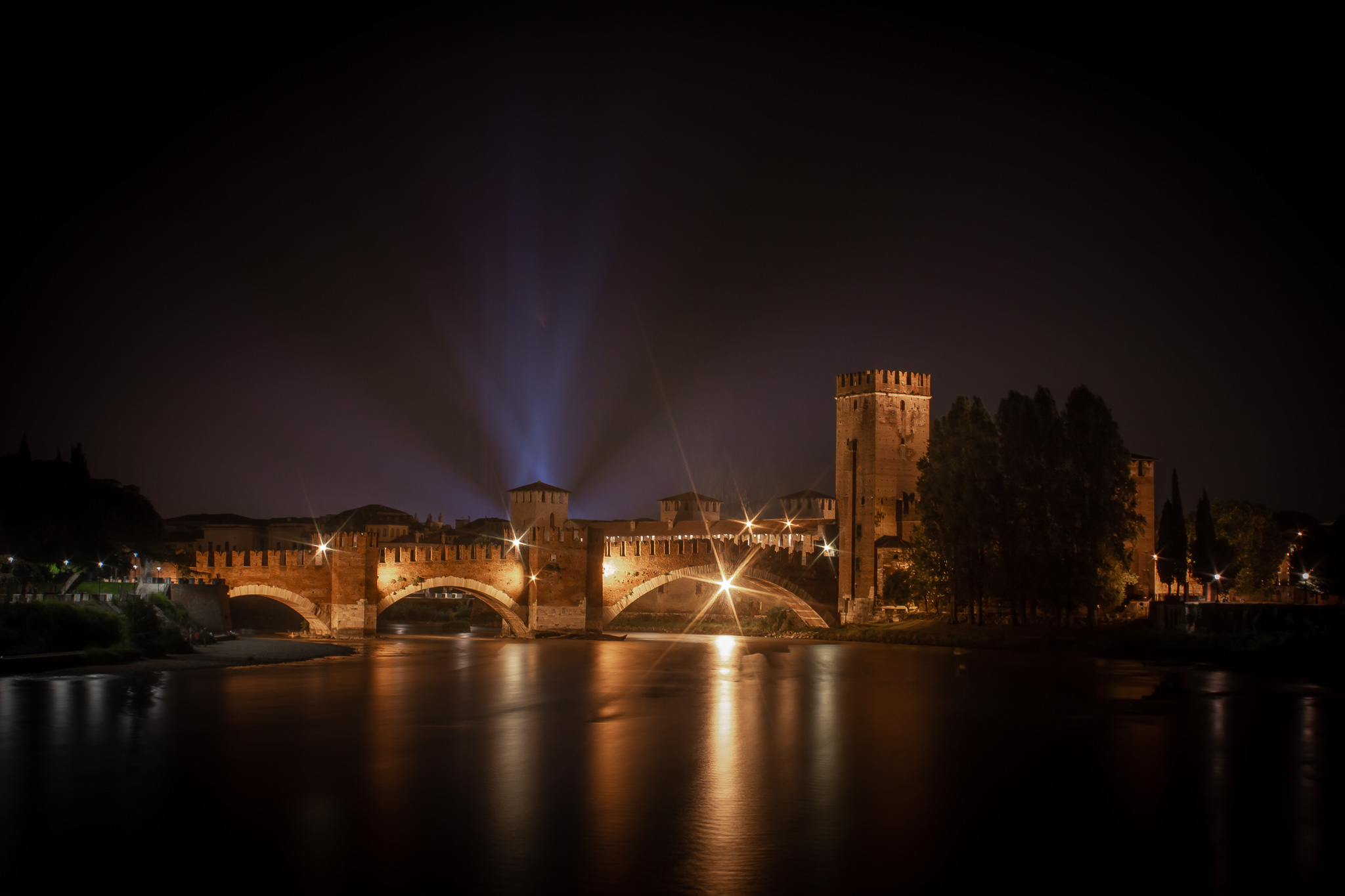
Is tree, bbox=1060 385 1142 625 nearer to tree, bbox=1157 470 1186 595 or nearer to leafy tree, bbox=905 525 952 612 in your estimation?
leafy tree, bbox=905 525 952 612

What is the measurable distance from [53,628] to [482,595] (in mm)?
17083

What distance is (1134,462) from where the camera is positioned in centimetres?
4922

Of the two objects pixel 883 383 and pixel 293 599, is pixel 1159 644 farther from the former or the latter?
pixel 293 599

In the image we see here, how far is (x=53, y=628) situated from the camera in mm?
26812

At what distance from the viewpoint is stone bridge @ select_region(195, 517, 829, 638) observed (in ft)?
122

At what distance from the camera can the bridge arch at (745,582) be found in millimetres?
42594

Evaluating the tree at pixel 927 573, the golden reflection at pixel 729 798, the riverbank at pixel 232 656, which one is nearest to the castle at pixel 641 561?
the riverbank at pixel 232 656

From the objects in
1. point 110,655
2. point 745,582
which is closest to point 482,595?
point 745,582

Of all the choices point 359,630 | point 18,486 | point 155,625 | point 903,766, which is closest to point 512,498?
point 359,630

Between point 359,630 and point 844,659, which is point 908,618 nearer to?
point 844,659

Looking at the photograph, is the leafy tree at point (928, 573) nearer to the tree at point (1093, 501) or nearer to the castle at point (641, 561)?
the castle at point (641, 561)

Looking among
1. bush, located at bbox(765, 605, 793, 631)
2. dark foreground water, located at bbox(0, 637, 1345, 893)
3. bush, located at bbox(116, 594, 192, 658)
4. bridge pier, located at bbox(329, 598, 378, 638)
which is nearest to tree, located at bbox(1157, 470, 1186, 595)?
bush, located at bbox(765, 605, 793, 631)

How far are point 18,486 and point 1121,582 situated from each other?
3370cm

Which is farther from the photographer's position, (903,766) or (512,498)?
(512,498)
